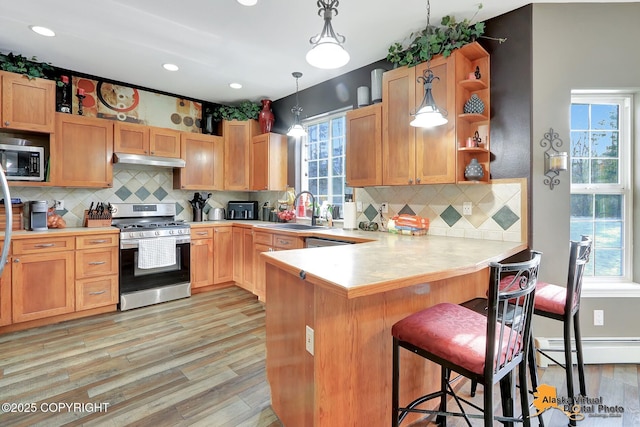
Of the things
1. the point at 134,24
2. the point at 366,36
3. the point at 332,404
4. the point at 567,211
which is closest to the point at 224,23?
the point at 134,24

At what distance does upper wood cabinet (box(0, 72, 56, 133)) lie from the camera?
2877 millimetres

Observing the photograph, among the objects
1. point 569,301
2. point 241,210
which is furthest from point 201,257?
point 569,301

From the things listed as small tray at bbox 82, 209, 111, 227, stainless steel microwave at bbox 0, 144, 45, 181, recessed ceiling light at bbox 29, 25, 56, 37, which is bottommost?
small tray at bbox 82, 209, 111, 227

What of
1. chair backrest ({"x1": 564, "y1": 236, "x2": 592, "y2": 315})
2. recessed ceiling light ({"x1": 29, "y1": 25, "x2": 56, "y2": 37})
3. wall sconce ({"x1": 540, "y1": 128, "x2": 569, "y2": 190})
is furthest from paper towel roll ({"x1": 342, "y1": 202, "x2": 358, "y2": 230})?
recessed ceiling light ({"x1": 29, "y1": 25, "x2": 56, "y2": 37})

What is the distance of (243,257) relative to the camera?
157 inches

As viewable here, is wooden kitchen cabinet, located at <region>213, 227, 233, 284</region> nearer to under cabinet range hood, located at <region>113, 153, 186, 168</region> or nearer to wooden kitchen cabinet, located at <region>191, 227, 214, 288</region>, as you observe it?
wooden kitchen cabinet, located at <region>191, 227, 214, 288</region>

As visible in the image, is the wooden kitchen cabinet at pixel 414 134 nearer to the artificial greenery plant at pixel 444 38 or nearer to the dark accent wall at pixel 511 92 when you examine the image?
the artificial greenery plant at pixel 444 38

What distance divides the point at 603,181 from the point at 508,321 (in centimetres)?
191

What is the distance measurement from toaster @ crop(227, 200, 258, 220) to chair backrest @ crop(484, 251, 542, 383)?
3.92m

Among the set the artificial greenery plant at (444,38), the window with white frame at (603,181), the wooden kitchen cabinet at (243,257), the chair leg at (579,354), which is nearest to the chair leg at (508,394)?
the chair leg at (579,354)

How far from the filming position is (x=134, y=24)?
8.38 ft

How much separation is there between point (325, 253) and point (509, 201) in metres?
1.59

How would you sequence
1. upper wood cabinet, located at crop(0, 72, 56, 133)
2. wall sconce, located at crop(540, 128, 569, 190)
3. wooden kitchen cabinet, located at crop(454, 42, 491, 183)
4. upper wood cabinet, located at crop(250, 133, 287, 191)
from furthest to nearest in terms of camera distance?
upper wood cabinet, located at crop(250, 133, 287, 191) < upper wood cabinet, located at crop(0, 72, 56, 133) < wooden kitchen cabinet, located at crop(454, 42, 491, 183) < wall sconce, located at crop(540, 128, 569, 190)

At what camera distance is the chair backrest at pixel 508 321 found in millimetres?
1035
